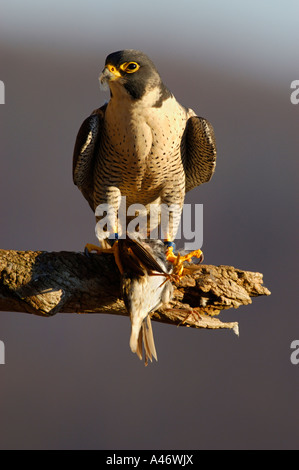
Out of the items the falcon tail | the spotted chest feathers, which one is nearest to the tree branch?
the falcon tail

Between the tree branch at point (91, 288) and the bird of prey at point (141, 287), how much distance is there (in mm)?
128

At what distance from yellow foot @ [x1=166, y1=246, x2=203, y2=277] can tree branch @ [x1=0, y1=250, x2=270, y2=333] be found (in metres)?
0.07

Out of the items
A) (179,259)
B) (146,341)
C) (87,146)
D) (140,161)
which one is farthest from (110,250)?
(87,146)

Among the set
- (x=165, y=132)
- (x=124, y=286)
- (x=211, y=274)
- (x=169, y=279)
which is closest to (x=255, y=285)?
(x=211, y=274)

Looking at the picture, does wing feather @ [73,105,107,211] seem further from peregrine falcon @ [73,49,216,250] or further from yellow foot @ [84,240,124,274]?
yellow foot @ [84,240,124,274]

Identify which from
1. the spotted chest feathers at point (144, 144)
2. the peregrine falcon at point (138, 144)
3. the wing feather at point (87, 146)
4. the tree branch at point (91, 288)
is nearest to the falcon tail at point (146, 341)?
the tree branch at point (91, 288)

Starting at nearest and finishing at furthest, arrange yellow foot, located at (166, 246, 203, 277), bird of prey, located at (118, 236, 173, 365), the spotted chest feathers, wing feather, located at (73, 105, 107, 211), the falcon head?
bird of prey, located at (118, 236, 173, 365) → yellow foot, located at (166, 246, 203, 277) → the falcon head → the spotted chest feathers → wing feather, located at (73, 105, 107, 211)

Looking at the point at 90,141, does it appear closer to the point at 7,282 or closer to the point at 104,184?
the point at 104,184

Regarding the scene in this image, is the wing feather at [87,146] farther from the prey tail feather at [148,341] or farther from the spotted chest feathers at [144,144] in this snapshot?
the prey tail feather at [148,341]

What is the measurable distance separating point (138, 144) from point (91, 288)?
722 millimetres

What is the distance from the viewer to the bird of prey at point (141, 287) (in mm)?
2023

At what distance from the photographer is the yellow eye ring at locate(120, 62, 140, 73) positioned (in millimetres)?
2385

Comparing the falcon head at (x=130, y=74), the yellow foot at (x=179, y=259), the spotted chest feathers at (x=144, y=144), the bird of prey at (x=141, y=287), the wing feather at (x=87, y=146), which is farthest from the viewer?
the wing feather at (x=87, y=146)

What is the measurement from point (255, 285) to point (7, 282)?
3.40 feet
